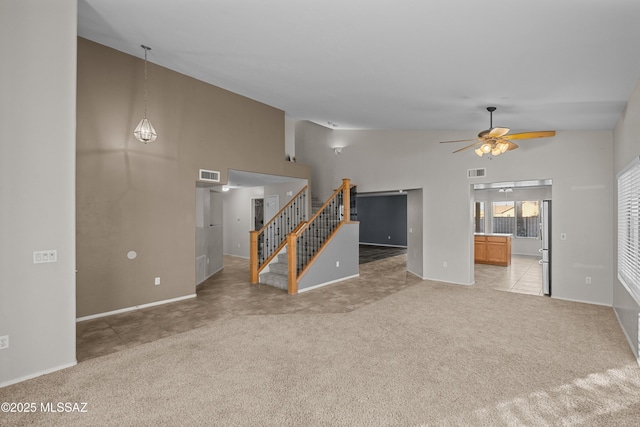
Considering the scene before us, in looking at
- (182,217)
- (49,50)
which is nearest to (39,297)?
(49,50)

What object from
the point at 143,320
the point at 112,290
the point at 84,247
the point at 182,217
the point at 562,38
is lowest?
the point at 143,320

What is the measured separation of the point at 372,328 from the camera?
4.07 meters

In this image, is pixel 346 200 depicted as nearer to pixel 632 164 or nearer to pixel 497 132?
pixel 497 132

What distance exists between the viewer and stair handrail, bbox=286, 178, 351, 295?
5.89 m

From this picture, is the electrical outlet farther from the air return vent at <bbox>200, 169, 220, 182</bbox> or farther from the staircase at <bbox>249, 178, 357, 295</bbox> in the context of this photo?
the staircase at <bbox>249, 178, 357, 295</bbox>

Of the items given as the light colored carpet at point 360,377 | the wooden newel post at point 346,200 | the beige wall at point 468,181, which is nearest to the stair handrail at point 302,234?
the wooden newel post at point 346,200

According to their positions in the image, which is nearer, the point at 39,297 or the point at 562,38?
the point at 562,38

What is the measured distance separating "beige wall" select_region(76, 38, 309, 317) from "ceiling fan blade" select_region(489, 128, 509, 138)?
4635 mm

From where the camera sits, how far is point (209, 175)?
592 centimetres

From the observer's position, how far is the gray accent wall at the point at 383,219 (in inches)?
573

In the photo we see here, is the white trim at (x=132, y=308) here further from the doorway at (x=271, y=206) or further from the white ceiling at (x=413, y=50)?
the doorway at (x=271, y=206)

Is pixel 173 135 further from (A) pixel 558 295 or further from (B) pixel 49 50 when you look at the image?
(A) pixel 558 295

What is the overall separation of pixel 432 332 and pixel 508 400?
4.79ft

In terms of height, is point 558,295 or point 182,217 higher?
point 182,217
